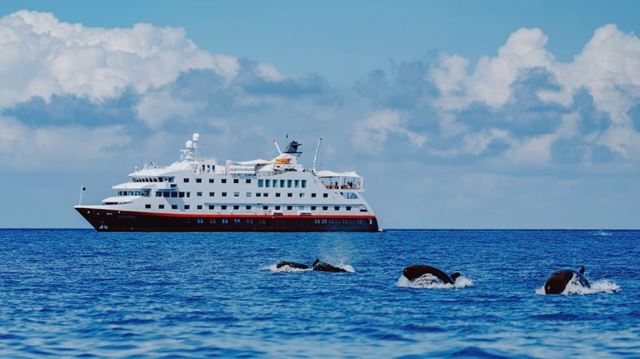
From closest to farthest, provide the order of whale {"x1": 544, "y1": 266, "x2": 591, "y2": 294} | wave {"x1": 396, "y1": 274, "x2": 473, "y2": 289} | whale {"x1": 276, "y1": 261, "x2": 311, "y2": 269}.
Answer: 1. whale {"x1": 544, "y1": 266, "x2": 591, "y2": 294}
2. wave {"x1": 396, "y1": 274, "x2": 473, "y2": 289}
3. whale {"x1": 276, "y1": 261, "x2": 311, "y2": 269}

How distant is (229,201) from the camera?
450ft

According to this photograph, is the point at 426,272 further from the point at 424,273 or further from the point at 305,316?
the point at 305,316

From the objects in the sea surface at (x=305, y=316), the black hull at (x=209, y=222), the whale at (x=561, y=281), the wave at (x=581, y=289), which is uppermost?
the black hull at (x=209, y=222)

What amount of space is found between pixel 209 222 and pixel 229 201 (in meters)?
4.36

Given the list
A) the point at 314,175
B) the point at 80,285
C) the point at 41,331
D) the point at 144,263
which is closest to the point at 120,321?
the point at 41,331

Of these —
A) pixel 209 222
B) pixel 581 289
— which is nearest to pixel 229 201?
pixel 209 222

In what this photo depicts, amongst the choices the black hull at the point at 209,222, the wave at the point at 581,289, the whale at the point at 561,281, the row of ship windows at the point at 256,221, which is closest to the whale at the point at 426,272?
the wave at the point at 581,289

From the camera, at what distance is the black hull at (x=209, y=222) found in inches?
5226

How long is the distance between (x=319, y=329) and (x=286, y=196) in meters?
113

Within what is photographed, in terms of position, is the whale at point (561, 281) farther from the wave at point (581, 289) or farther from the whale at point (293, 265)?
the whale at point (293, 265)

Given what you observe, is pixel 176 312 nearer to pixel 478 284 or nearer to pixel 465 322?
pixel 465 322

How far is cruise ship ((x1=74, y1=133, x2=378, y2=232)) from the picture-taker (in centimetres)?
13362

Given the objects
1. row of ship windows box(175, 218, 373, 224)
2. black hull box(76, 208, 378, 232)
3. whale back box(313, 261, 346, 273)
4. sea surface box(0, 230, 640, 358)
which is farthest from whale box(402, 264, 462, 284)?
row of ship windows box(175, 218, 373, 224)

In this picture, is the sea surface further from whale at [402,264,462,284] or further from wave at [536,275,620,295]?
whale at [402,264,462,284]
